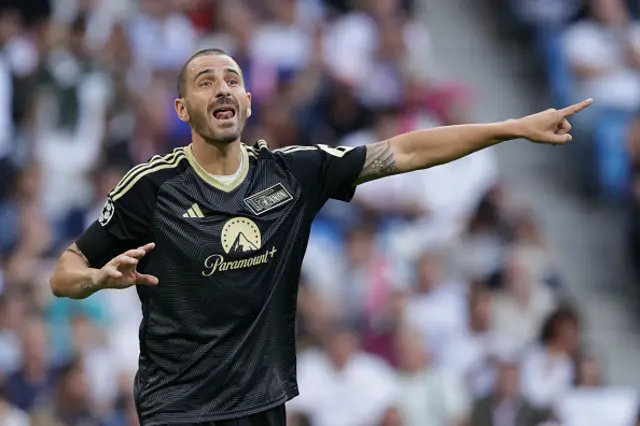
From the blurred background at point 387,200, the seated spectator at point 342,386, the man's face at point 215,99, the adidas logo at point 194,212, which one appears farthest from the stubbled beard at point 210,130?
the seated spectator at point 342,386

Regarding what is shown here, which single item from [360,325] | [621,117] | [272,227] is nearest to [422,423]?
[360,325]

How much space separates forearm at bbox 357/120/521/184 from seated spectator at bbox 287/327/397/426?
4025 millimetres

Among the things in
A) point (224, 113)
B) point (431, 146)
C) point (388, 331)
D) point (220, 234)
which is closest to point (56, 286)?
point (220, 234)

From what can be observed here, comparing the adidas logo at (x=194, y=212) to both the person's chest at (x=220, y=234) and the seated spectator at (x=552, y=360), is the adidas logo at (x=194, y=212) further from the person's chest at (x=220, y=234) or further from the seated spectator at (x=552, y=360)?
the seated spectator at (x=552, y=360)

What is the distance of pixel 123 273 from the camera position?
463 centimetres

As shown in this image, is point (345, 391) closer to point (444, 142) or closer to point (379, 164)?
point (379, 164)

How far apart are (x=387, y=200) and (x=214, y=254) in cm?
561

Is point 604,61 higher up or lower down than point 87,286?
higher up

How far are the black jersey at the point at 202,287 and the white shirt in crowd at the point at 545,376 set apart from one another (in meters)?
4.37

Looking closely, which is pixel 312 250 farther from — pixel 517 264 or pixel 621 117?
pixel 621 117

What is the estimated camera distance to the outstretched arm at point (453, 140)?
5125 mm

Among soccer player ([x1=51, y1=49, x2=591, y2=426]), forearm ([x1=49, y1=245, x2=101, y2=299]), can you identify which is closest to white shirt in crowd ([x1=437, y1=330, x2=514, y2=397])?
soccer player ([x1=51, y1=49, x2=591, y2=426])

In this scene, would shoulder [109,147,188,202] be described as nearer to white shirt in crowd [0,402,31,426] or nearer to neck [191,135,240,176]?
neck [191,135,240,176]

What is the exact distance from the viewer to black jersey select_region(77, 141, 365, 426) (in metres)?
5.06
